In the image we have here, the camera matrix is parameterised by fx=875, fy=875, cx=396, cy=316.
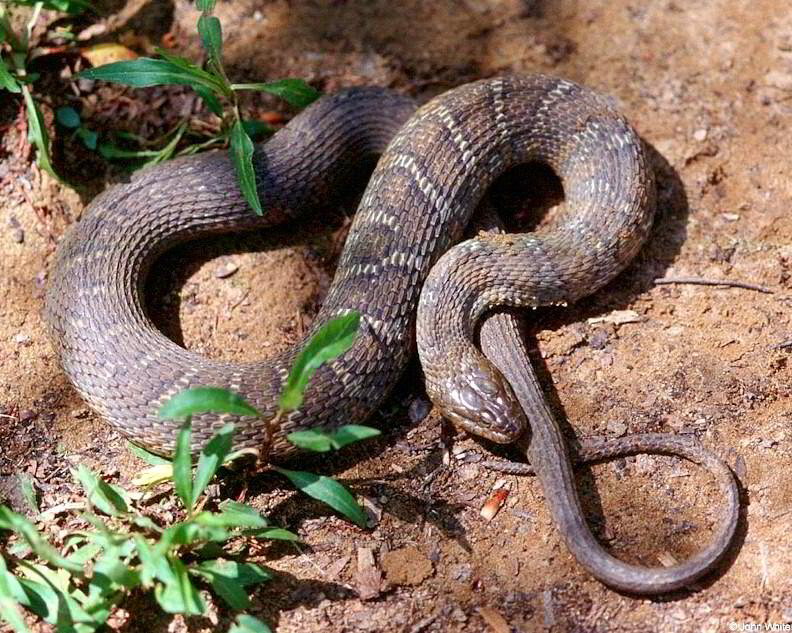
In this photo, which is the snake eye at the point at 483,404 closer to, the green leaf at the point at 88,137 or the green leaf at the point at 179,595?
the green leaf at the point at 179,595

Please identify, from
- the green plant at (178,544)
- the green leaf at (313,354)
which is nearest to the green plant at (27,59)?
the green plant at (178,544)

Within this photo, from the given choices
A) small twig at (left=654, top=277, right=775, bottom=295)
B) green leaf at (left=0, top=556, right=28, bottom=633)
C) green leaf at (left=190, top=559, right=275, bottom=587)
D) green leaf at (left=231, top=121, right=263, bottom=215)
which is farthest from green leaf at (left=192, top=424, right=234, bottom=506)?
small twig at (left=654, top=277, right=775, bottom=295)

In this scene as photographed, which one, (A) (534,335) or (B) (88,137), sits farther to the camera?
(B) (88,137)

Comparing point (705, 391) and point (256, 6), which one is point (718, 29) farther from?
point (256, 6)

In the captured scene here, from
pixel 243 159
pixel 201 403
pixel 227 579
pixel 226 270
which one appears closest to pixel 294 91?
pixel 243 159

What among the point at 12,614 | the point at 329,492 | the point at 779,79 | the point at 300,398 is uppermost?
the point at 300,398

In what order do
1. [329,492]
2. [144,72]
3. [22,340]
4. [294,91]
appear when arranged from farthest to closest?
[294,91]
[22,340]
[144,72]
[329,492]

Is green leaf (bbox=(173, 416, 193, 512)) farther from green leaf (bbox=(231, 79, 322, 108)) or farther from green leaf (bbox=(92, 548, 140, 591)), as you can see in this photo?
green leaf (bbox=(231, 79, 322, 108))

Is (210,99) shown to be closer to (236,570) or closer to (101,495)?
(101,495)

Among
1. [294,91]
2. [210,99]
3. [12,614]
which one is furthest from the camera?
[294,91]
